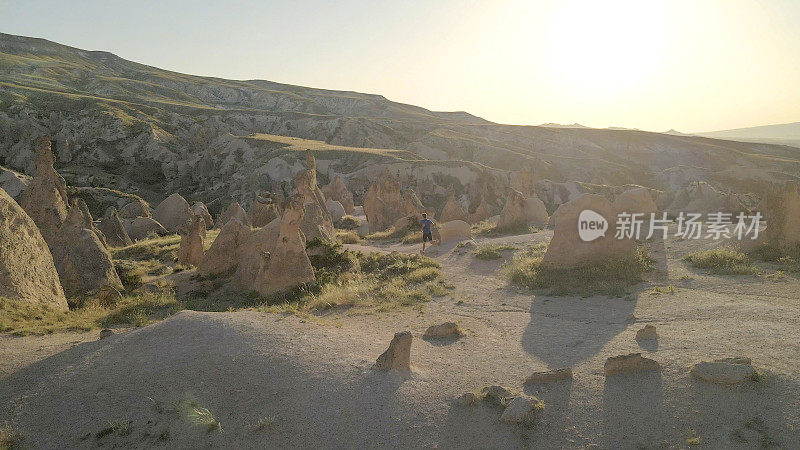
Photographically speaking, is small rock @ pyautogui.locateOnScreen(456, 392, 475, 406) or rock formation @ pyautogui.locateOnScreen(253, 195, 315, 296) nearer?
small rock @ pyautogui.locateOnScreen(456, 392, 475, 406)

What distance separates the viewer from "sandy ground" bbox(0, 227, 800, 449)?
5.38 meters

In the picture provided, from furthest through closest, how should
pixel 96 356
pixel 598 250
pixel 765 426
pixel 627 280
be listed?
1. pixel 598 250
2. pixel 627 280
3. pixel 96 356
4. pixel 765 426

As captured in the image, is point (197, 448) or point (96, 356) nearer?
point (197, 448)

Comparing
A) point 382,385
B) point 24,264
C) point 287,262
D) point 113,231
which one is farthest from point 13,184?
point 382,385

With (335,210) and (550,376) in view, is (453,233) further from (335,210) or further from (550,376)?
(335,210)

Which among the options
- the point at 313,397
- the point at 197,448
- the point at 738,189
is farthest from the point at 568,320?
the point at 738,189

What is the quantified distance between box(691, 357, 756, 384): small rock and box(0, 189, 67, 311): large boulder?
1175 cm

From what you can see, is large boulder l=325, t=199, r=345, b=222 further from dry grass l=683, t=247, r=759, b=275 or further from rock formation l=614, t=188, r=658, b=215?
dry grass l=683, t=247, r=759, b=275

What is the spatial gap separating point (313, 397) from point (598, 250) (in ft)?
33.9

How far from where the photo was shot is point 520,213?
24.3 m

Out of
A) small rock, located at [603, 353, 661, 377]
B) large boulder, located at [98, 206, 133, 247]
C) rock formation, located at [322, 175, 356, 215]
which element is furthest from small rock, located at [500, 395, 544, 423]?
rock formation, located at [322, 175, 356, 215]

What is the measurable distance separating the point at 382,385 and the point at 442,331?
247cm

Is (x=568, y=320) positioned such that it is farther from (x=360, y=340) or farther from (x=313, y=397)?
(x=313, y=397)

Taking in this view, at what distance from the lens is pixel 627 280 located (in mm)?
12203
